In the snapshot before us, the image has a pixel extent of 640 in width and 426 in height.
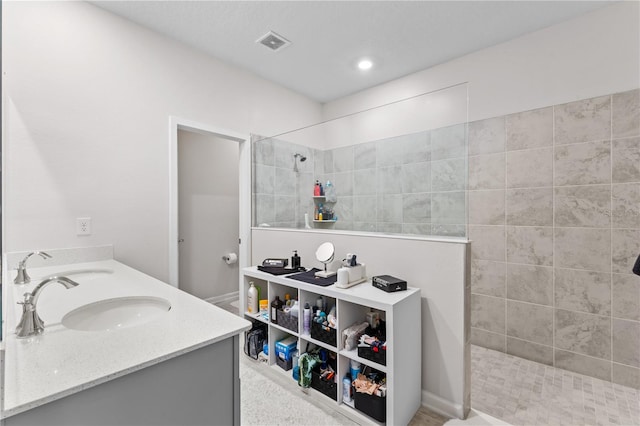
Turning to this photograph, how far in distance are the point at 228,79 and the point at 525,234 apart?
2.94 meters

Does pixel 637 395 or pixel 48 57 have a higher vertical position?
pixel 48 57

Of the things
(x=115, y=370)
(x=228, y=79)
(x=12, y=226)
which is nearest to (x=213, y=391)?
(x=115, y=370)

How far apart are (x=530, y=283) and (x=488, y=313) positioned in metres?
0.42

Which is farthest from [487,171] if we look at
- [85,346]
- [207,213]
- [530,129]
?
[207,213]

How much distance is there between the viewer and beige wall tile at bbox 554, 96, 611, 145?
6.39 ft

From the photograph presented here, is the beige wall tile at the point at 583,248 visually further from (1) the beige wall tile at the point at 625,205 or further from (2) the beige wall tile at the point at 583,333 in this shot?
(2) the beige wall tile at the point at 583,333

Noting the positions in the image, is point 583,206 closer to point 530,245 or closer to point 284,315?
point 530,245

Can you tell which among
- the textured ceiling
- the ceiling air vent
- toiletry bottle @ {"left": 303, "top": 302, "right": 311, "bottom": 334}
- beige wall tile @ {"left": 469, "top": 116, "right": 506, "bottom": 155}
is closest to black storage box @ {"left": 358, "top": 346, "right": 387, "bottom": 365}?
toiletry bottle @ {"left": 303, "top": 302, "right": 311, "bottom": 334}

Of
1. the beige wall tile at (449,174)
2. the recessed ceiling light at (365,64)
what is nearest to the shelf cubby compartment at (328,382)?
the beige wall tile at (449,174)

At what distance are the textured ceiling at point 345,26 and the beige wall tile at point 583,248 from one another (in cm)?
156

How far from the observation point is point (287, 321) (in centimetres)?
197

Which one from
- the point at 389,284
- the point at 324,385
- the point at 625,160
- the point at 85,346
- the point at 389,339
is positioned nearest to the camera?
the point at 85,346

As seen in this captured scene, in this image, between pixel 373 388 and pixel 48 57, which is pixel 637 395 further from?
pixel 48 57

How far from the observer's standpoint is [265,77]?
310cm
